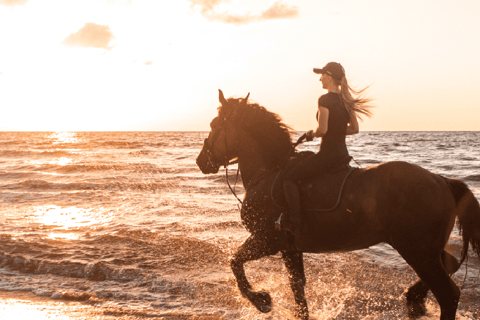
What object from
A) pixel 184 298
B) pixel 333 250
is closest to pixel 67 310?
pixel 184 298

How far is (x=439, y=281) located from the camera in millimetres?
4180

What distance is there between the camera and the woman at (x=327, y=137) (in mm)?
4629

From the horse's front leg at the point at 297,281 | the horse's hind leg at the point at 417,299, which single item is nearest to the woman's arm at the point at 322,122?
the horse's front leg at the point at 297,281

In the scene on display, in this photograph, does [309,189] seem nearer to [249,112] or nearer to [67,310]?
[249,112]

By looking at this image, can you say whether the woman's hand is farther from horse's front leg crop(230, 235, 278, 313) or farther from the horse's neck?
horse's front leg crop(230, 235, 278, 313)

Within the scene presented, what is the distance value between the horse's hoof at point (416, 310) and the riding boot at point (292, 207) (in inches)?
82.5

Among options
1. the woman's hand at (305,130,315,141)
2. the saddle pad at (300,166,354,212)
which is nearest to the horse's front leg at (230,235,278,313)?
the saddle pad at (300,166,354,212)

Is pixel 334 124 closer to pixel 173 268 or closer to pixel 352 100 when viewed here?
pixel 352 100

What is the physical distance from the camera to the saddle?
4586 millimetres

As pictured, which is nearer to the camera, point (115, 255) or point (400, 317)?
point (400, 317)

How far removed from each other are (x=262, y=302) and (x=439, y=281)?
219cm

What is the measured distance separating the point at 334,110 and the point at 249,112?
4.18 ft

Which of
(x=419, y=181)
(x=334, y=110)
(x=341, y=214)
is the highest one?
(x=334, y=110)

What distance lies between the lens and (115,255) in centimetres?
775
